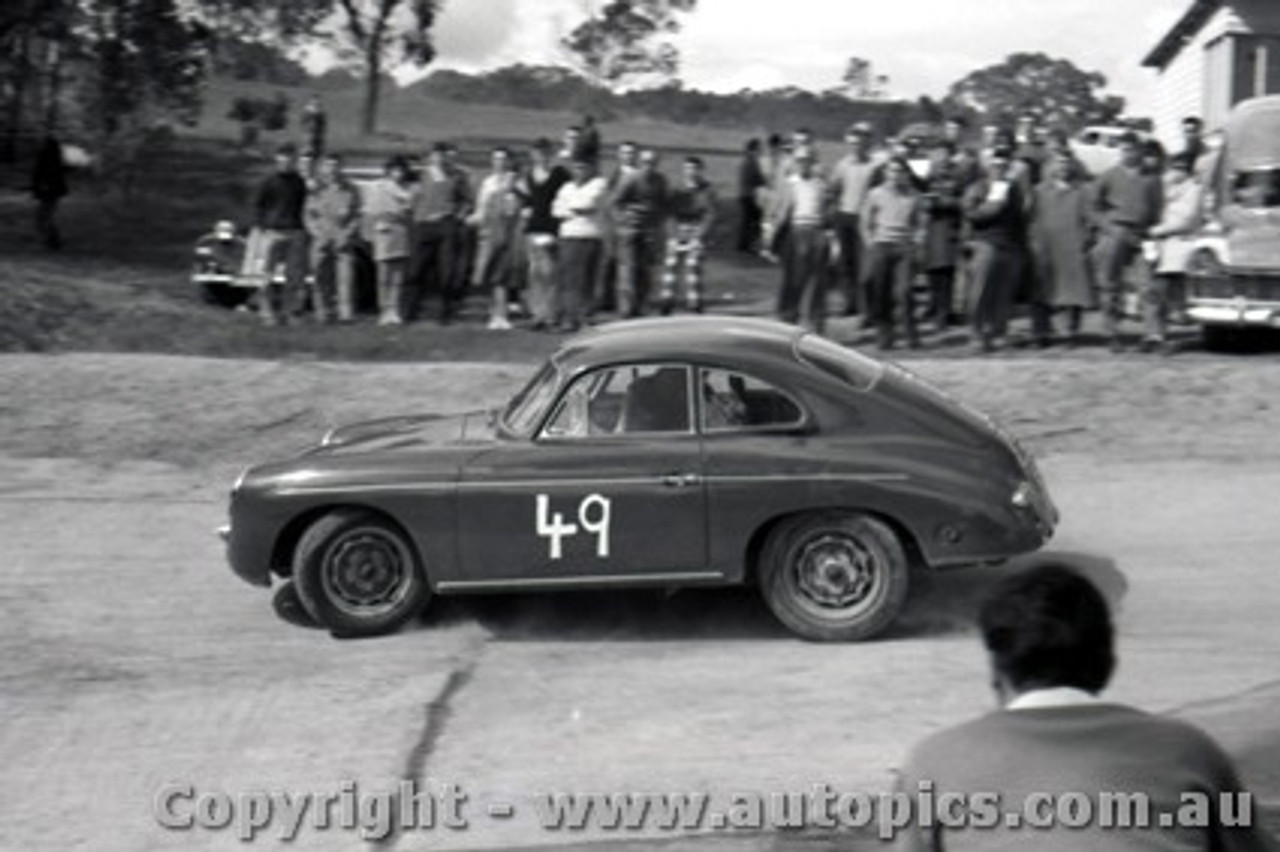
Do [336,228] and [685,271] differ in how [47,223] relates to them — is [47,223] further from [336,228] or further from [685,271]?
[685,271]

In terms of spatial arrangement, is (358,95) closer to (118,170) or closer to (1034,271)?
(118,170)

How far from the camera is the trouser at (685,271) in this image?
20734 mm

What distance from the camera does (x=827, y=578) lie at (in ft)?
31.8

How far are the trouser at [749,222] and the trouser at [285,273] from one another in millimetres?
5904

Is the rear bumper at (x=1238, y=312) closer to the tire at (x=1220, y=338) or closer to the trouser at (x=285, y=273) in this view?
the tire at (x=1220, y=338)

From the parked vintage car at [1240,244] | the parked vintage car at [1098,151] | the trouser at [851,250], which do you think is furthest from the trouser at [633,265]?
the parked vintage car at [1098,151]

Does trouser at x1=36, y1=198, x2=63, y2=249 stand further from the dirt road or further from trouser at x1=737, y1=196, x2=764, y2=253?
the dirt road

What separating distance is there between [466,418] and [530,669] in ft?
5.34

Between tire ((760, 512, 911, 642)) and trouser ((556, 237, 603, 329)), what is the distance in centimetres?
995

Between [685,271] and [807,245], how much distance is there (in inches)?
107

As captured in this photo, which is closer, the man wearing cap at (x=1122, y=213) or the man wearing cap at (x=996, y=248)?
the man wearing cap at (x=996, y=248)

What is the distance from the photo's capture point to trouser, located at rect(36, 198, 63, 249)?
85.1 feet

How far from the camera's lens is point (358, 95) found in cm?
6669

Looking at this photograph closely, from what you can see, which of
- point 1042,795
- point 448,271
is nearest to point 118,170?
point 448,271
